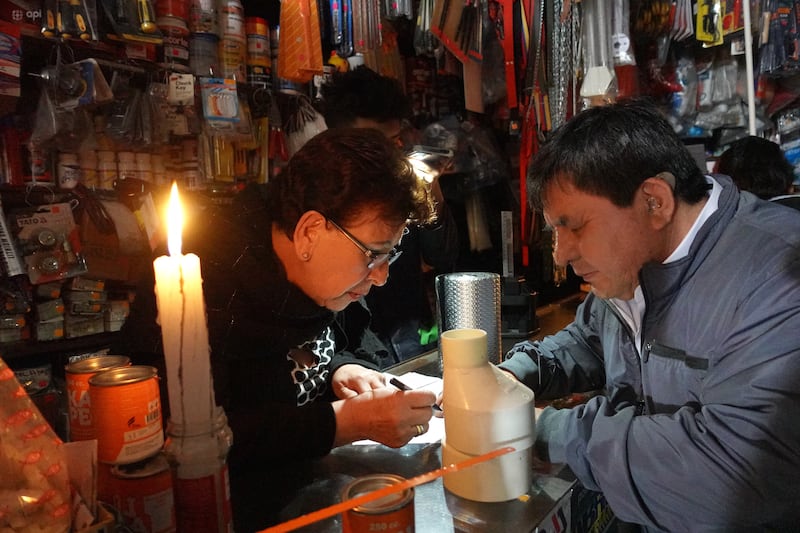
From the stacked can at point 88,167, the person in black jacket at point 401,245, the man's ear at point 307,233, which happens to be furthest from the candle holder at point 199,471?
the stacked can at point 88,167

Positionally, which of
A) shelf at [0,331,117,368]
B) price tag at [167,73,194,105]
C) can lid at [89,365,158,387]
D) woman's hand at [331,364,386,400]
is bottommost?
shelf at [0,331,117,368]

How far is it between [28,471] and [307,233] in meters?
0.75

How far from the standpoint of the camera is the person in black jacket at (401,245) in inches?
86.0

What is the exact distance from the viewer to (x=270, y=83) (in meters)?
2.62

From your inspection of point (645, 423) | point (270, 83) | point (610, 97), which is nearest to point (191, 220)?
point (645, 423)

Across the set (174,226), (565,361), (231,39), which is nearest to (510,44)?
(231,39)

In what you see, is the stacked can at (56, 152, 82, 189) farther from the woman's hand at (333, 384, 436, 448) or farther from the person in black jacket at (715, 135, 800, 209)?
the person in black jacket at (715, 135, 800, 209)

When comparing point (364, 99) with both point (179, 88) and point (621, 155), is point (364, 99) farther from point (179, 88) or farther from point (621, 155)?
point (621, 155)

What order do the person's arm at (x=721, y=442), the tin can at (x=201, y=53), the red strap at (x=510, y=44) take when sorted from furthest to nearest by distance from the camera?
the red strap at (x=510, y=44) < the tin can at (x=201, y=53) < the person's arm at (x=721, y=442)

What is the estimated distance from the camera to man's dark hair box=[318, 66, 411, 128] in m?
2.17

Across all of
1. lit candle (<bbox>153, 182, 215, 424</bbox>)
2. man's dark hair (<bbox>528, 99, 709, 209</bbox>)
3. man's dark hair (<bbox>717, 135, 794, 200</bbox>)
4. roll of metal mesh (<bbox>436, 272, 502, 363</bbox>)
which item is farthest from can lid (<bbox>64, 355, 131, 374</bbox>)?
man's dark hair (<bbox>717, 135, 794, 200</bbox>)

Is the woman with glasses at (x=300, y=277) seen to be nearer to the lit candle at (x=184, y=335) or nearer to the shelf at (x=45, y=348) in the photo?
the lit candle at (x=184, y=335)

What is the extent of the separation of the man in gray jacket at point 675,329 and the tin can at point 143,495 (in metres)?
0.69

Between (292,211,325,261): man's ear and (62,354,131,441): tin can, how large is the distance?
532 millimetres
